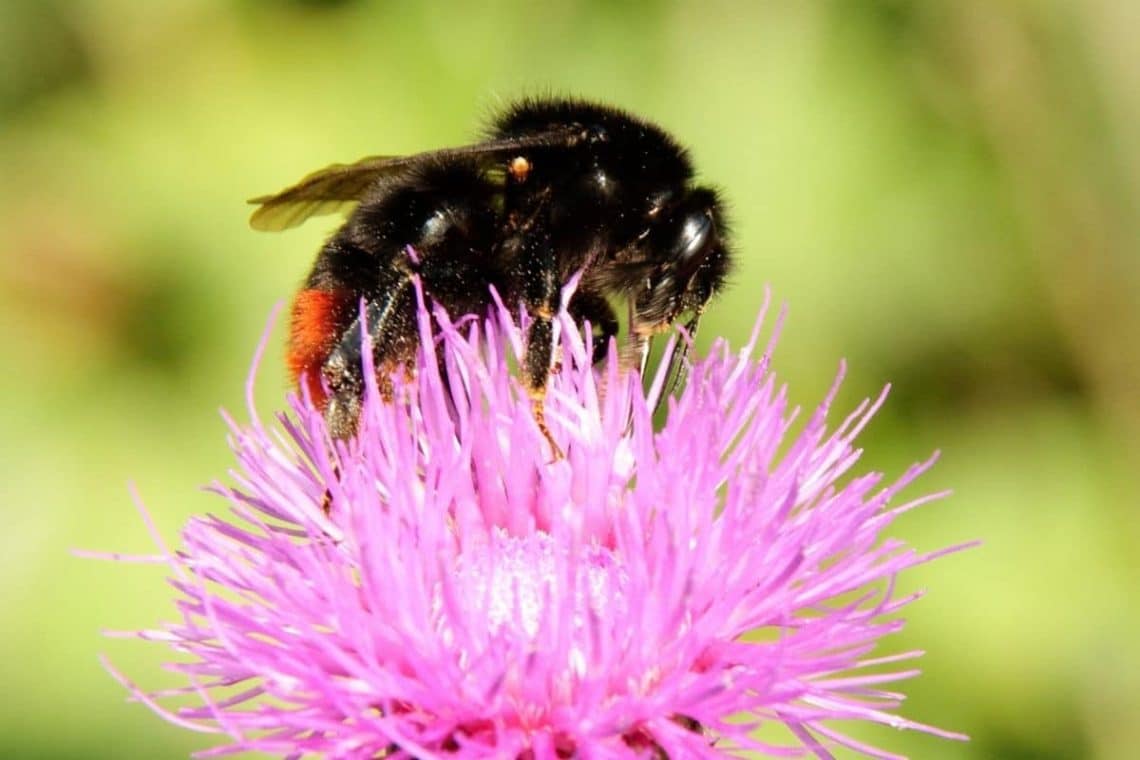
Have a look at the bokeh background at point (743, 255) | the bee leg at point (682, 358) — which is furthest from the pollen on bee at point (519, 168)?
the bokeh background at point (743, 255)

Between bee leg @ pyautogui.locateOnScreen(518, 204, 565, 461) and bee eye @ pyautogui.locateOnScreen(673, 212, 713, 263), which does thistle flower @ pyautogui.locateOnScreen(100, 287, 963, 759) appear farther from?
bee eye @ pyautogui.locateOnScreen(673, 212, 713, 263)

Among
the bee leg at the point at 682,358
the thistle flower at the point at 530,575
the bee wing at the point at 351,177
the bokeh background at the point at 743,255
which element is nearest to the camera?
the thistle flower at the point at 530,575

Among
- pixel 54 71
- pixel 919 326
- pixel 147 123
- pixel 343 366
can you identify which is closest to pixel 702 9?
pixel 919 326

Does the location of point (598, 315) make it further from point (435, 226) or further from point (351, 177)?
point (351, 177)

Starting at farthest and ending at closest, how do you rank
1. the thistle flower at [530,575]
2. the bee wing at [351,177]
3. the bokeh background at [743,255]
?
1. the bokeh background at [743,255]
2. the bee wing at [351,177]
3. the thistle flower at [530,575]

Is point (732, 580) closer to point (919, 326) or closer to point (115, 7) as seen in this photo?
point (919, 326)

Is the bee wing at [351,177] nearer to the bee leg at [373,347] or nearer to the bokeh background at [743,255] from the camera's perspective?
the bee leg at [373,347]

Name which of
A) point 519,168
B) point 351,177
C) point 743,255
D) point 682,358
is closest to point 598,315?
point 682,358

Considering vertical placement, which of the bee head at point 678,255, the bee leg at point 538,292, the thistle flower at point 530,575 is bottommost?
the thistle flower at point 530,575
